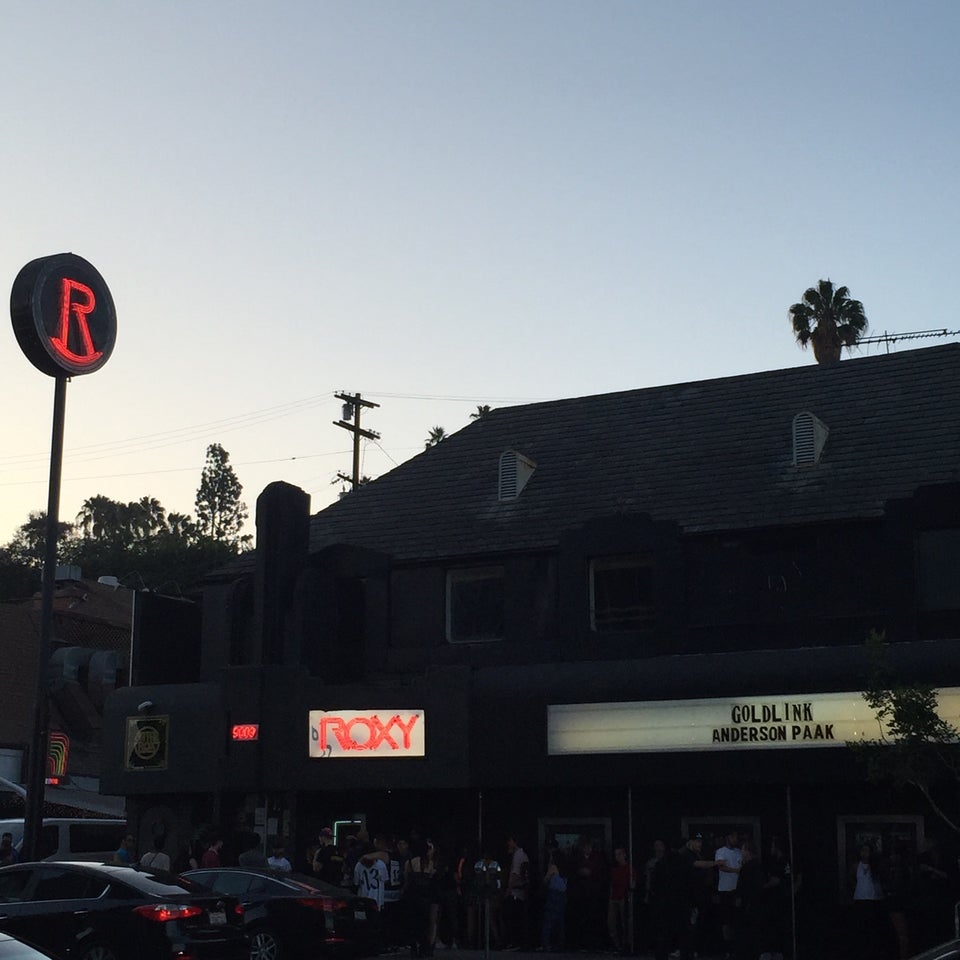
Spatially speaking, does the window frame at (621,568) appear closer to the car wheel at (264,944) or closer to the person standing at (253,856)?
the person standing at (253,856)

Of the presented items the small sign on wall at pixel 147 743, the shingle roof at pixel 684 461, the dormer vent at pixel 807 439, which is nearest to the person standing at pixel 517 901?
the shingle roof at pixel 684 461

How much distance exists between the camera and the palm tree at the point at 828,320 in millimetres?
52844

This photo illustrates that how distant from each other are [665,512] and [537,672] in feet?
13.1

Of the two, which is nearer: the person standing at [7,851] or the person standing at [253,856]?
the person standing at [253,856]

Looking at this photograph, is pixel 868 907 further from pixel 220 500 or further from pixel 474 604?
pixel 220 500

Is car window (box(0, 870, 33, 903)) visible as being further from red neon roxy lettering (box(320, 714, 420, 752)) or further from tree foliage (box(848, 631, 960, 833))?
tree foliage (box(848, 631, 960, 833))

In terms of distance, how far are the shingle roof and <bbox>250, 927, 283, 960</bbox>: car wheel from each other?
10.4 m

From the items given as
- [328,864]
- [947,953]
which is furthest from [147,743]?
[947,953]

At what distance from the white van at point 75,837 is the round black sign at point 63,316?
9.70 metres

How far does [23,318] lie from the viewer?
75.1ft

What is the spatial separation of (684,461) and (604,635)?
168 inches

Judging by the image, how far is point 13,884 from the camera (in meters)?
17.5

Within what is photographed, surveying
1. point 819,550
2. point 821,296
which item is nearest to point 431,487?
point 819,550

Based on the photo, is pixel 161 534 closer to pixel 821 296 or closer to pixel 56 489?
pixel 821 296
